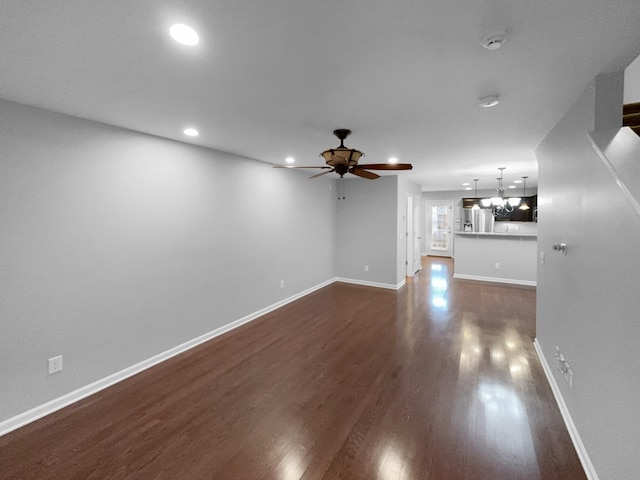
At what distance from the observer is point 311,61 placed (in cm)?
164

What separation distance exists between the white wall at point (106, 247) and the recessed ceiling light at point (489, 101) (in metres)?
3.01

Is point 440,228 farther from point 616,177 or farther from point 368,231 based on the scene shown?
point 616,177

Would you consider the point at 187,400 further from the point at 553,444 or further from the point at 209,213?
the point at 553,444

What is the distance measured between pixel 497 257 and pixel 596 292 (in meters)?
5.55

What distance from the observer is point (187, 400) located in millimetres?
2492

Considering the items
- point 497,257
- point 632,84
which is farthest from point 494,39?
point 497,257

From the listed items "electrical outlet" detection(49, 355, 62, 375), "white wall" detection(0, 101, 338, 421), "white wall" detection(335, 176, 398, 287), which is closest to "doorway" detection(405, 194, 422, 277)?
"white wall" detection(335, 176, 398, 287)

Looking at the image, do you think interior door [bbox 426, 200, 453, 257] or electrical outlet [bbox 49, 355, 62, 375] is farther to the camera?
interior door [bbox 426, 200, 453, 257]

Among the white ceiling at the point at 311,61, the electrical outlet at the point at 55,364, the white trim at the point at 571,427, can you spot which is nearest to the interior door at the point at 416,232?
the white trim at the point at 571,427

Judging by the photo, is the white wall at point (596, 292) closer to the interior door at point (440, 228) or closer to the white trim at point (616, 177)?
the white trim at point (616, 177)

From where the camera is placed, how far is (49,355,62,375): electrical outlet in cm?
235

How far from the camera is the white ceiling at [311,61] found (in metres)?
1.24

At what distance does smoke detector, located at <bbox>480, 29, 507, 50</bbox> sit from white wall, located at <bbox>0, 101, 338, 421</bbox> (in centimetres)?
303

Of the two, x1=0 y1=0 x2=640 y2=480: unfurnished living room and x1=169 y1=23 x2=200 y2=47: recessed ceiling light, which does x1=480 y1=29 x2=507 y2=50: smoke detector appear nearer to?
x1=0 y1=0 x2=640 y2=480: unfurnished living room
